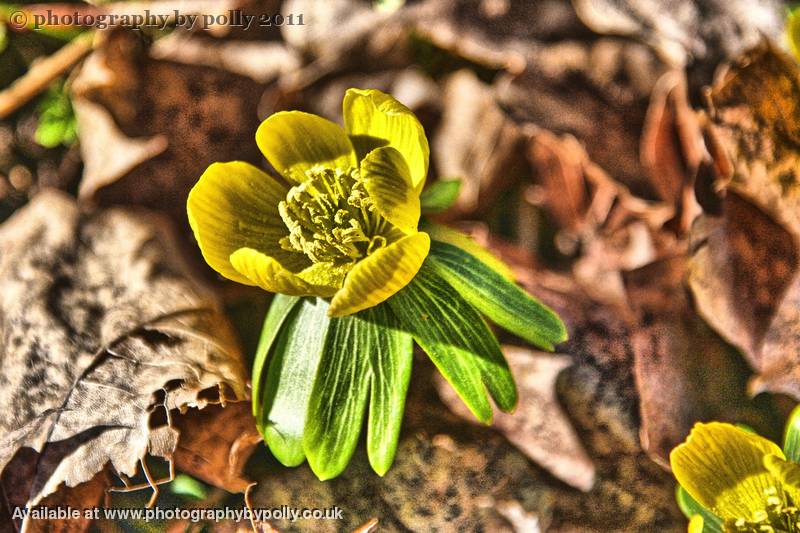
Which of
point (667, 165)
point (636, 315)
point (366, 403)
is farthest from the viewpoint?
point (667, 165)

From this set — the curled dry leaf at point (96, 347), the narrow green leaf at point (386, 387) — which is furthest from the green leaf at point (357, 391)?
the curled dry leaf at point (96, 347)

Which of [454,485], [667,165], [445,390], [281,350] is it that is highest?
[667,165]

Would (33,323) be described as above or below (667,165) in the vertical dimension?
below

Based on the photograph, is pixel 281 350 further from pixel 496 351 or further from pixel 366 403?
pixel 496 351

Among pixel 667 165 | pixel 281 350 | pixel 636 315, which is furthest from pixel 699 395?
pixel 281 350

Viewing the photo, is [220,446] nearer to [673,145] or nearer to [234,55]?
[234,55]

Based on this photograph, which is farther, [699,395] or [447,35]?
[447,35]

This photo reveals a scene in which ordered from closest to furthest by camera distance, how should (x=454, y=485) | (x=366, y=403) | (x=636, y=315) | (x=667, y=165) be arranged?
1. (x=366, y=403)
2. (x=454, y=485)
3. (x=636, y=315)
4. (x=667, y=165)
